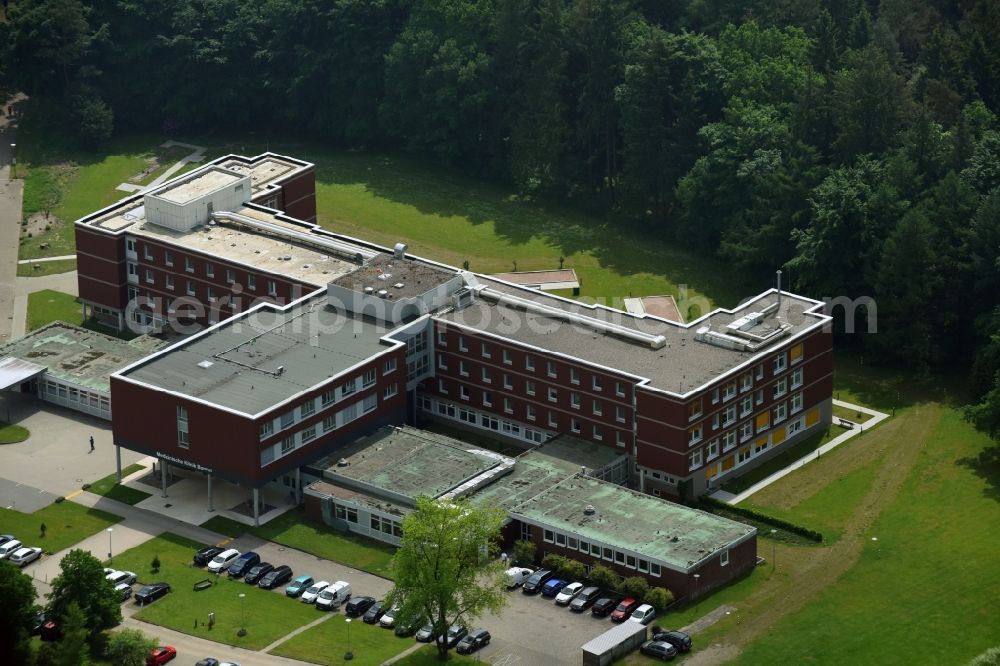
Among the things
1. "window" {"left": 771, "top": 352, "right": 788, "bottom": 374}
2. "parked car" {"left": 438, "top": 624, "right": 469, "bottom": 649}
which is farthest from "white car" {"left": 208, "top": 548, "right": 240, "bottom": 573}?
"window" {"left": 771, "top": 352, "right": 788, "bottom": 374}

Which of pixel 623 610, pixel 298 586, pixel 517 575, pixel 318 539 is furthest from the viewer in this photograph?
pixel 318 539

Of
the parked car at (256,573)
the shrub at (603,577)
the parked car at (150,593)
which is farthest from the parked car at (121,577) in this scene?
the shrub at (603,577)

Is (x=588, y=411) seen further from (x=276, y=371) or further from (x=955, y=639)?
(x=955, y=639)

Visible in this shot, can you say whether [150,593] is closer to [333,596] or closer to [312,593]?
[312,593]

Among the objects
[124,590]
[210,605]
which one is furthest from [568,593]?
[124,590]

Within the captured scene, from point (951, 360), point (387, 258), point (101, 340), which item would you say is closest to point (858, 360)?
point (951, 360)
